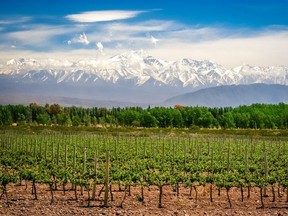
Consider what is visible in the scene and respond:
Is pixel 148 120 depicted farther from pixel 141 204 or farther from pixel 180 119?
pixel 141 204

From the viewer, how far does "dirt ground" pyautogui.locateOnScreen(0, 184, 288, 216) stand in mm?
21359

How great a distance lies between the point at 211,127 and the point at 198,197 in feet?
351

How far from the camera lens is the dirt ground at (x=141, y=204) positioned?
2136 centimetres

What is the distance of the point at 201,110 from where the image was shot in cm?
14438

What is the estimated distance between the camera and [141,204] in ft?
77.2

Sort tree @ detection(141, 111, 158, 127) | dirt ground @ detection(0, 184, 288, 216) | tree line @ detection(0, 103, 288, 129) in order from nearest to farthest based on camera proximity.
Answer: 1. dirt ground @ detection(0, 184, 288, 216)
2. tree line @ detection(0, 103, 288, 129)
3. tree @ detection(141, 111, 158, 127)

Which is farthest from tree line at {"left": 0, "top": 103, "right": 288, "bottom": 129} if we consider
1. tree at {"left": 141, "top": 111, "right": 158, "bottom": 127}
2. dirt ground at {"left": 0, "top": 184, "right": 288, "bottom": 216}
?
dirt ground at {"left": 0, "top": 184, "right": 288, "bottom": 216}

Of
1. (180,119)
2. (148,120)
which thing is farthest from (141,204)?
(148,120)

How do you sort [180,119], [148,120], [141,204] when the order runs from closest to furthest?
[141,204], [180,119], [148,120]

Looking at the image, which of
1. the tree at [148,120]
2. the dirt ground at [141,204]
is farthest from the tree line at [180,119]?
the dirt ground at [141,204]

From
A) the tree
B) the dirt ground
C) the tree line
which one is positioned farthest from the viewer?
the tree

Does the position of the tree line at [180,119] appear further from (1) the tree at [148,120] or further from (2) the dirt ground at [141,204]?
(2) the dirt ground at [141,204]

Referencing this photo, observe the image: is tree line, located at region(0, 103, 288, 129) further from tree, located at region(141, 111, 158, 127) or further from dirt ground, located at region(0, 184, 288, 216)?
dirt ground, located at region(0, 184, 288, 216)

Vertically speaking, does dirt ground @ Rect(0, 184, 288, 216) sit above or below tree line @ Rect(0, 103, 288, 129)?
below
